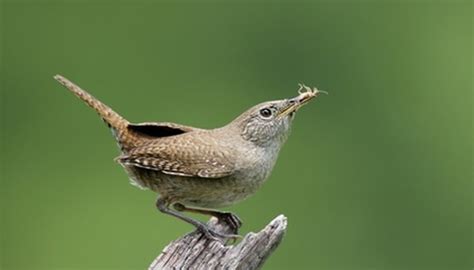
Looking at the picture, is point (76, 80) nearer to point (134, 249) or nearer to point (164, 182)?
point (134, 249)

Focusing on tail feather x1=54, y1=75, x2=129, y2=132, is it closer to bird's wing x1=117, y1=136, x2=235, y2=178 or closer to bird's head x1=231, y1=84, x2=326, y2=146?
bird's wing x1=117, y1=136, x2=235, y2=178

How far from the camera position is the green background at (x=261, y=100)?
588 inches

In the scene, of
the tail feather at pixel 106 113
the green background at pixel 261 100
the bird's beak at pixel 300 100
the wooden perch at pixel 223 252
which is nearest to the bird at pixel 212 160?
the bird's beak at pixel 300 100

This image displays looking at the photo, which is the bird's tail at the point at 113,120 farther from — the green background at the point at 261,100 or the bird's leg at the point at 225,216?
the green background at the point at 261,100

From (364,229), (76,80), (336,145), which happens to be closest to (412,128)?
(336,145)

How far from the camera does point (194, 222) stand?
776cm

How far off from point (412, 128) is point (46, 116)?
14.9 ft

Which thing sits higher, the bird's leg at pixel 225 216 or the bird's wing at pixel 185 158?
the bird's wing at pixel 185 158

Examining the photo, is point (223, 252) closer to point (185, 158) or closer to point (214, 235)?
point (214, 235)

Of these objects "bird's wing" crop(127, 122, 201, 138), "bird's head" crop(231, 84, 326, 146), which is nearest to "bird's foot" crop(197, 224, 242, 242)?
"bird's head" crop(231, 84, 326, 146)

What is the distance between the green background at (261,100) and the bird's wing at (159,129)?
5.02 meters

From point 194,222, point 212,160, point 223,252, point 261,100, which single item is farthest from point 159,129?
point 261,100

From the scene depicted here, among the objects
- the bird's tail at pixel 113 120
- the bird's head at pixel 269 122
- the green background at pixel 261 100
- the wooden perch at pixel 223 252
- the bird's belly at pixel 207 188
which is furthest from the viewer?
the green background at pixel 261 100

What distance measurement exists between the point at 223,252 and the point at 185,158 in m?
0.83
